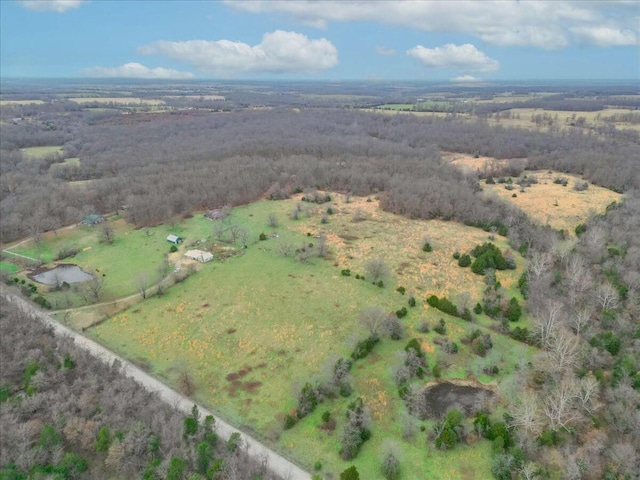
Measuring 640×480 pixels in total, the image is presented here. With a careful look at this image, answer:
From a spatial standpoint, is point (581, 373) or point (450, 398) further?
point (581, 373)

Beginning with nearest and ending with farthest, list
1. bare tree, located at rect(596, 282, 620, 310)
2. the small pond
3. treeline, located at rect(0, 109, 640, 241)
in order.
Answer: the small pond < bare tree, located at rect(596, 282, 620, 310) < treeline, located at rect(0, 109, 640, 241)

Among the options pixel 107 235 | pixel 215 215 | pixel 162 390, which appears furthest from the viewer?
pixel 215 215

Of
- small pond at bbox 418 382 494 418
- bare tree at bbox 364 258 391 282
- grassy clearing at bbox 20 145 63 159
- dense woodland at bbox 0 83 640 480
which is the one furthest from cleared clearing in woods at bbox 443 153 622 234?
grassy clearing at bbox 20 145 63 159

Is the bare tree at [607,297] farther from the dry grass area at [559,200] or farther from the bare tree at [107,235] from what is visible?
the bare tree at [107,235]

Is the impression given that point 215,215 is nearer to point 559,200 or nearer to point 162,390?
point 162,390

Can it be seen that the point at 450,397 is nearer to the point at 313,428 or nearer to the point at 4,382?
the point at 313,428

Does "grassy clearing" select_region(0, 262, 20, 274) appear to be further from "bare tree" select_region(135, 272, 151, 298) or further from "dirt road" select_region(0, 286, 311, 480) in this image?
"bare tree" select_region(135, 272, 151, 298)

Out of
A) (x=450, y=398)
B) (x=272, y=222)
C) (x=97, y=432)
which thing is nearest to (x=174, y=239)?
(x=272, y=222)
